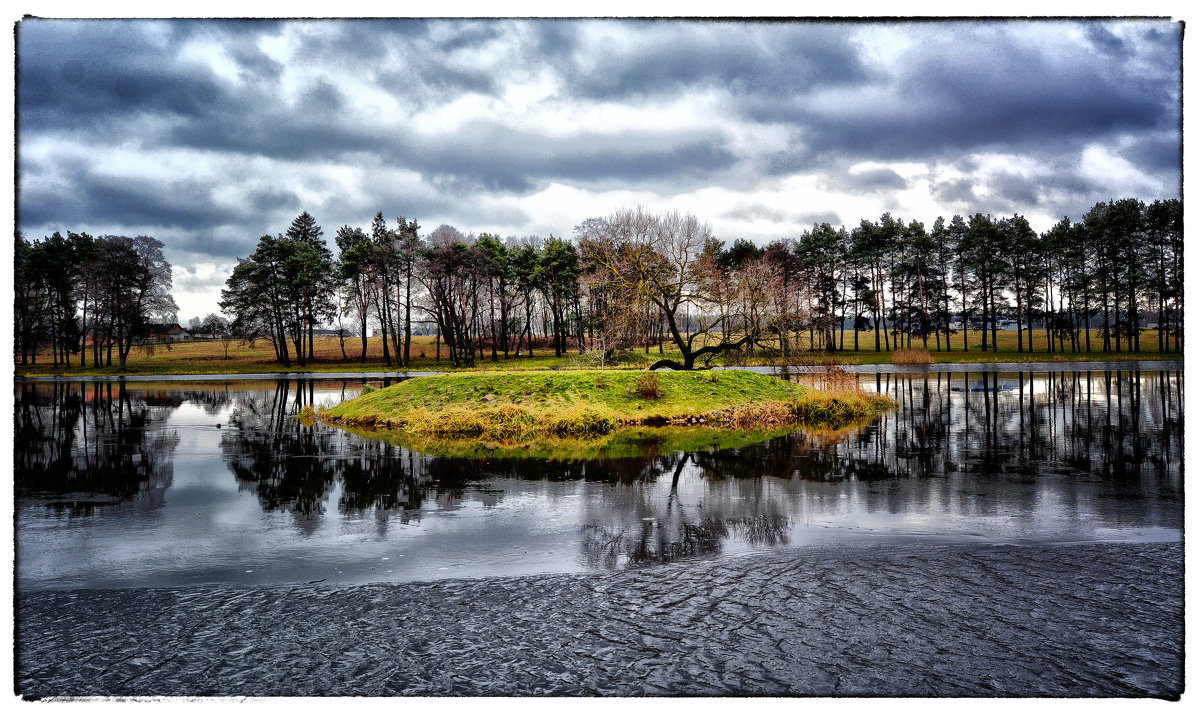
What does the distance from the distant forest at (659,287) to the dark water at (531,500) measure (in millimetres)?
10066

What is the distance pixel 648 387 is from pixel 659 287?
706cm

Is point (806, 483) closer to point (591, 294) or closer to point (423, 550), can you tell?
point (423, 550)

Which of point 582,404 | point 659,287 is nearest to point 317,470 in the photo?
point 582,404

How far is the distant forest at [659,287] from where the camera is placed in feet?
82.7

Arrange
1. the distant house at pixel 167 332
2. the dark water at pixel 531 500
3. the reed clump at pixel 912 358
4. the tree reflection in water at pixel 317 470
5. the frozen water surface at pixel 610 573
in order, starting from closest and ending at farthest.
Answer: the frozen water surface at pixel 610 573 → the dark water at pixel 531 500 → the tree reflection in water at pixel 317 470 → the distant house at pixel 167 332 → the reed clump at pixel 912 358

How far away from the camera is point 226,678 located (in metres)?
3.76

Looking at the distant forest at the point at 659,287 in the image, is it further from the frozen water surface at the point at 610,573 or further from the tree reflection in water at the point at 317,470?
the frozen water surface at the point at 610,573

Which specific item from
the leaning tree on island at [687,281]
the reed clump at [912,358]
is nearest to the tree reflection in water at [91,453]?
the leaning tree on island at [687,281]

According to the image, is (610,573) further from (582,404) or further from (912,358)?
(912,358)

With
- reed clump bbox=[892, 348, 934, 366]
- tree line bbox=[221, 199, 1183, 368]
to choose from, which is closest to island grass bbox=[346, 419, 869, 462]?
tree line bbox=[221, 199, 1183, 368]

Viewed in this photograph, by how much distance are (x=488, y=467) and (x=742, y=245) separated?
61073 mm

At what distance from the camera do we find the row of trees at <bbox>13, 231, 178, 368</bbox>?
6.14 metres

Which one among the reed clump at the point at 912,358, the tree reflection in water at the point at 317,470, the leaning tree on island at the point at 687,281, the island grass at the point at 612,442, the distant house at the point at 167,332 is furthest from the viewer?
the reed clump at the point at 912,358
